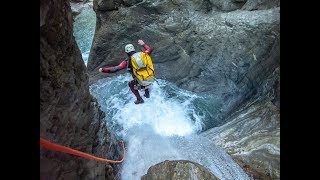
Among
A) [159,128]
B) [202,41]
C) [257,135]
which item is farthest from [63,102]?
[202,41]

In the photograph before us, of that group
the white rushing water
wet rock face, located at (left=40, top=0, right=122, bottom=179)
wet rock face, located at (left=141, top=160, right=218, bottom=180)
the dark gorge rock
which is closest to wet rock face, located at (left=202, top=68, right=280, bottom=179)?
the dark gorge rock

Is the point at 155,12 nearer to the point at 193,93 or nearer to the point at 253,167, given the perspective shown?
the point at 193,93

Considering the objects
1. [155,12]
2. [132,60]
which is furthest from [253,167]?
[155,12]

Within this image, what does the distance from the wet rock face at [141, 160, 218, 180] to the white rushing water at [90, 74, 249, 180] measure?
1.18 metres

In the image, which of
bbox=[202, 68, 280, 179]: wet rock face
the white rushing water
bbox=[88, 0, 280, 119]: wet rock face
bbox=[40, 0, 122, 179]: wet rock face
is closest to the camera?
bbox=[40, 0, 122, 179]: wet rock face

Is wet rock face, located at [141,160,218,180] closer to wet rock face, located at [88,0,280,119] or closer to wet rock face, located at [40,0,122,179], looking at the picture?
wet rock face, located at [40,0,122,179]

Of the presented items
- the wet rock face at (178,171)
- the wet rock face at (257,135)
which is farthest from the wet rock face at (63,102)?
the wet rock face at (257,135)

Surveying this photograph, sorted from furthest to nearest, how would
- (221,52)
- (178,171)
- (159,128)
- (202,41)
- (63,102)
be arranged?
(202,41)
(221,52)
(159,128)
(178,171)
(63,102)

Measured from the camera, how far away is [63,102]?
13.4 feet

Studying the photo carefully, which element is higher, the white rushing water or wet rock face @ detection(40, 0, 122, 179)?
wet rock face @ detection(40, 0, 122, 179)

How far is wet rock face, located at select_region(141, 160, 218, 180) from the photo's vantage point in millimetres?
5594

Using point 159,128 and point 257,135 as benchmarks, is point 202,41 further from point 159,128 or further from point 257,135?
point 257,135

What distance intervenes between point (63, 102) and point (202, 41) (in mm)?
6976
